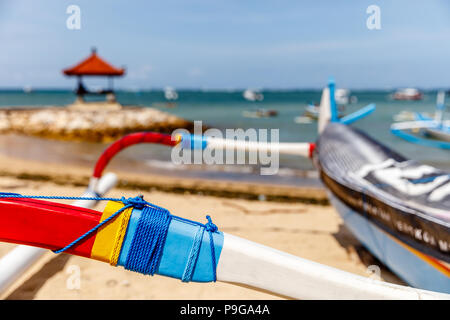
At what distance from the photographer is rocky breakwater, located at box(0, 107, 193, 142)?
19656 millimetres

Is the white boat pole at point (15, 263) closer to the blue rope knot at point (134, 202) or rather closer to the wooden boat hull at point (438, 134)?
the blue rope knot at point (134, 202)

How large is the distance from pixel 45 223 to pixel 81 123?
20574 mm

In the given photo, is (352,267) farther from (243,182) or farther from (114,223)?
(243,182)

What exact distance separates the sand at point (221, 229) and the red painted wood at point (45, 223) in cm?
25

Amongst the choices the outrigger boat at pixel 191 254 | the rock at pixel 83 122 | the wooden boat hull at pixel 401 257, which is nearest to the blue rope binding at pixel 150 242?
the outrigger boat at pixel 191 254

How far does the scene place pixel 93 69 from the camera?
2286 cm

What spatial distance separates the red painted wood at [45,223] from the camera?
1368mm

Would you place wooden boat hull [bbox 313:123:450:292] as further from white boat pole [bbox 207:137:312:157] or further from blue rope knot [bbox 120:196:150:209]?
blue rope knot [bbox 120:196:150:209]

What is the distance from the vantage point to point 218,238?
1504mm

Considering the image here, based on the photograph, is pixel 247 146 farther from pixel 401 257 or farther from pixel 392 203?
pixel 401 257

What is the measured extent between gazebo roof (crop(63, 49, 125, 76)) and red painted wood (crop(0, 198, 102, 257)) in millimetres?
23361
